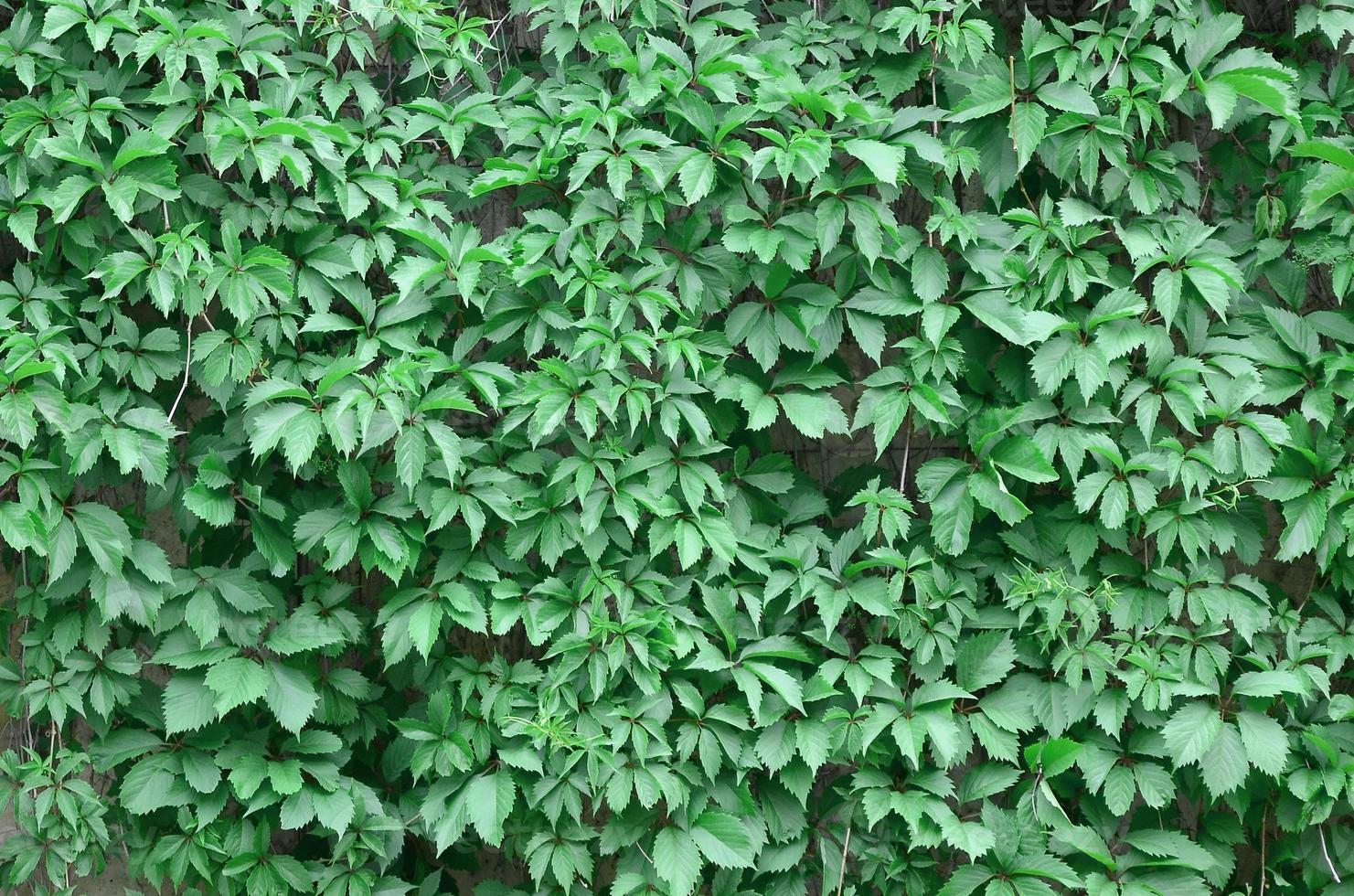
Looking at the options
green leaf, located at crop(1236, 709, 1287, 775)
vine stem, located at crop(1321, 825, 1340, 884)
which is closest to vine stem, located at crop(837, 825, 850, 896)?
green leaf, located at crop(1236, 709, 1287, 775)

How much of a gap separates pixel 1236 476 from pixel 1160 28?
3.36 ft

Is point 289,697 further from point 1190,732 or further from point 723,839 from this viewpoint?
point 1190,732

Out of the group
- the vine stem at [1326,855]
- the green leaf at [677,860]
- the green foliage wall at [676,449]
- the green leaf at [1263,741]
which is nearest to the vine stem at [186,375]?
the green foliage wall at [676,449]

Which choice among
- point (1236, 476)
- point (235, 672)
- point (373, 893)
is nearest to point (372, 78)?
point (235, 672)

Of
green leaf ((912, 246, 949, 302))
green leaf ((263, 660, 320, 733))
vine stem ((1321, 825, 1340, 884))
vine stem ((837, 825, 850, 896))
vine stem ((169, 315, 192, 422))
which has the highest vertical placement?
green leaf ((912, 246, 949, 302))

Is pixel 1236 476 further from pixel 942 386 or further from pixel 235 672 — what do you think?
pixel 235 672

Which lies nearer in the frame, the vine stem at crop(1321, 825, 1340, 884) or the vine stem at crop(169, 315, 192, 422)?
the vine stem at crop(169, 315, 192, 422)

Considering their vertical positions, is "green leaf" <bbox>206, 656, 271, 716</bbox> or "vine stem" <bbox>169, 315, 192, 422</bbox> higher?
"vine stem" <bbox>169, 315, 192, 422</bbox>

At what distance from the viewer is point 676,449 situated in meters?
2.46

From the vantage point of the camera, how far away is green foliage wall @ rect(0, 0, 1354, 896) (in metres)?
2.34

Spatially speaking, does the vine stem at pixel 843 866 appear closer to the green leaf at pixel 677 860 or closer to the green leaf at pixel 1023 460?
the green leaf at pixel 677 860

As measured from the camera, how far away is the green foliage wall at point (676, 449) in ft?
7.66

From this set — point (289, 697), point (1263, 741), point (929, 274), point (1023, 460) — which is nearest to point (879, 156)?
point (929, 274)

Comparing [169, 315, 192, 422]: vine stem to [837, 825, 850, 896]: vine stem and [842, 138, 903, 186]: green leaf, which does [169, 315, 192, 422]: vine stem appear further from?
[837, 825, 850, 896]: vine stem
